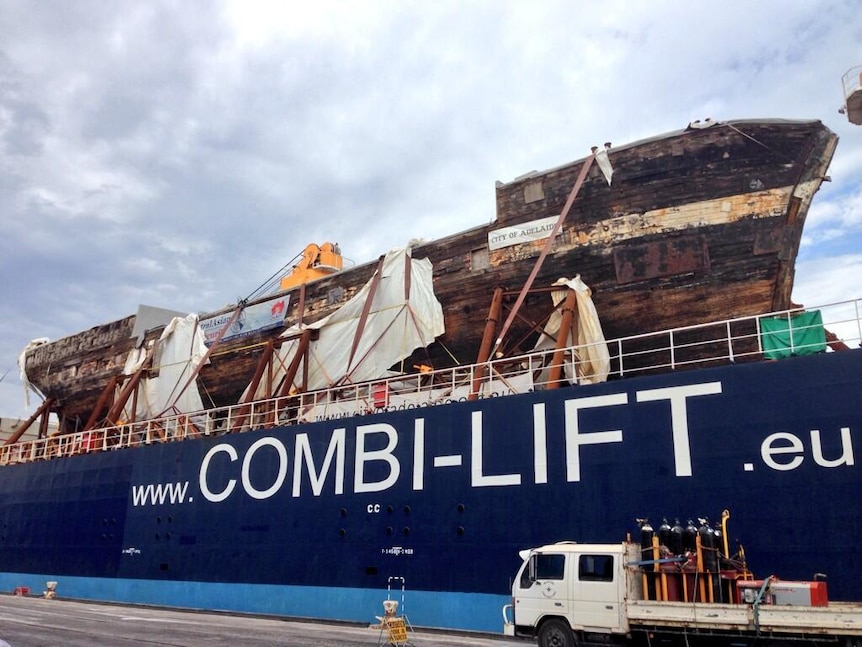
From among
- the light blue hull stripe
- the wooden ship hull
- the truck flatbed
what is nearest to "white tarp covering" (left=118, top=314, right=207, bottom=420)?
the light blue hull stripe

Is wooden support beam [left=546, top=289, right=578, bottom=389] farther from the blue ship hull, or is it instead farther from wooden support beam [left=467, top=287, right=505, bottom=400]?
wooden support beam [left=467, top=287, right=505, bottom=400]

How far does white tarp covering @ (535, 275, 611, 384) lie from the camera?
16328 millimetres

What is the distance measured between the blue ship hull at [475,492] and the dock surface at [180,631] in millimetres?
785

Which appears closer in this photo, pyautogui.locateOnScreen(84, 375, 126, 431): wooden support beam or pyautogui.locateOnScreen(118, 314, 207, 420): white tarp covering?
pyautogui.locateOnScreen(118, 314, 207, 420): white tarp covering

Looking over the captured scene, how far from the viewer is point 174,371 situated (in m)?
29.1

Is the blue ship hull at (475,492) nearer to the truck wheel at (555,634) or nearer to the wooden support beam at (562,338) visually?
the wooden support beam at (562,338)

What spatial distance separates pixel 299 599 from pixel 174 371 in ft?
47.8

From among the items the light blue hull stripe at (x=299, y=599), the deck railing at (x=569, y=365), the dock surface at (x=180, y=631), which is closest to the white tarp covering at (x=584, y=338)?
the deck railing at (x=569, y=365)

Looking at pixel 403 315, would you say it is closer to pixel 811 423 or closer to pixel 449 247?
pixel 449 247

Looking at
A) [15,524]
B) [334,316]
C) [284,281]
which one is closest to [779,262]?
[334,316]

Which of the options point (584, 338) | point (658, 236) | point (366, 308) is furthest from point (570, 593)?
point (366, 308)

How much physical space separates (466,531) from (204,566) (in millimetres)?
8847

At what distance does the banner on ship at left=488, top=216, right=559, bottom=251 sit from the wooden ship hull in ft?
0.13

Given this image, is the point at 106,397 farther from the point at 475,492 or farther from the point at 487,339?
the point at 475,492
